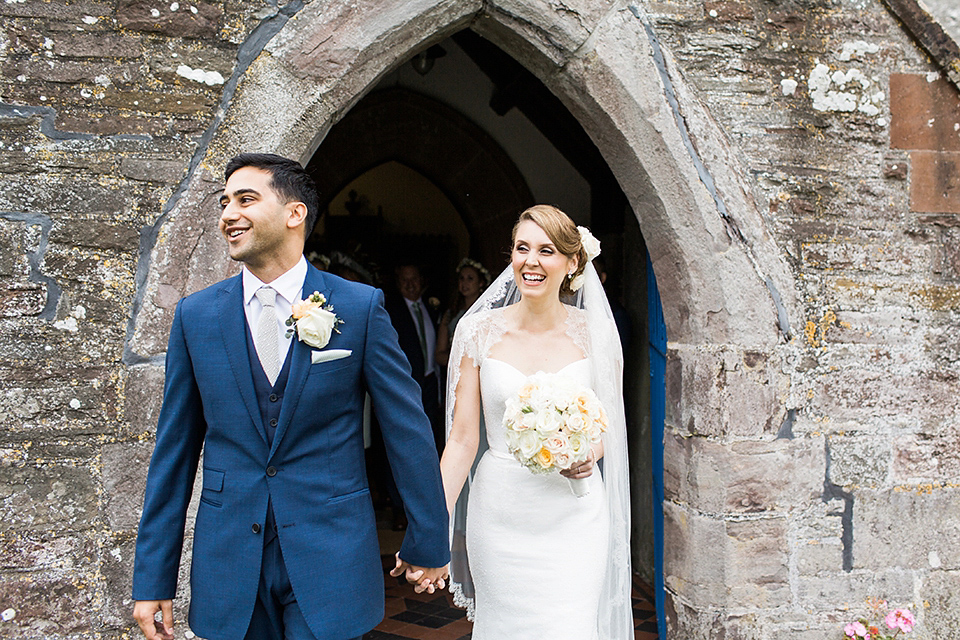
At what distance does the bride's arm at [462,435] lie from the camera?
2.54 meters

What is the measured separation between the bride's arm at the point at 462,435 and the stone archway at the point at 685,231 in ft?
3.52

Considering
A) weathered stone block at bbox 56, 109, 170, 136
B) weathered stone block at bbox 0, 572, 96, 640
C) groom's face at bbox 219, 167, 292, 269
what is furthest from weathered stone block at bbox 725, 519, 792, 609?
weathered stone block at bbox 56, 109, 170, 136

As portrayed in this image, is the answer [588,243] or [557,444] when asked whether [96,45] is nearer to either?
[588,243]

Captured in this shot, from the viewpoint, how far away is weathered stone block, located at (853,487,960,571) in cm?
323

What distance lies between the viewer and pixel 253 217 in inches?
69.1

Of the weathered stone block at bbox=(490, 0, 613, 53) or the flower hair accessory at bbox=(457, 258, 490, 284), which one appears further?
the flower hair accessory at bbox=(457, 258, 490, 284)

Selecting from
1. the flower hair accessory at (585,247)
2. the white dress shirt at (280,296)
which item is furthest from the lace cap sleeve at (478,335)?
the white dress shirt at (280,296)

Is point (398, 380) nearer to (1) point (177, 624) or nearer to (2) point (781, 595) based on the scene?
(1) point (177, 624)

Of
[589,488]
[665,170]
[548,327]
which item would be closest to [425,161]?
[665,170]

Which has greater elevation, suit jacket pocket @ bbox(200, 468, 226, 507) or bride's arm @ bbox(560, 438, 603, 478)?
suit jacket pocket @ bbox(200, 468, 226, 507)

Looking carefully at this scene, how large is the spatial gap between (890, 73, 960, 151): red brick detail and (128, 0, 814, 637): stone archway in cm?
77

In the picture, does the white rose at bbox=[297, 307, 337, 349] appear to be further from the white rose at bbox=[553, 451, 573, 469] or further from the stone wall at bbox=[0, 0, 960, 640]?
the stone wall at bbox=[0, 0, 960, 640]

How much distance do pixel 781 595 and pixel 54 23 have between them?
364 cm

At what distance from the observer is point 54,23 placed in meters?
2.71
